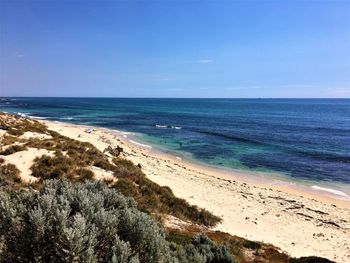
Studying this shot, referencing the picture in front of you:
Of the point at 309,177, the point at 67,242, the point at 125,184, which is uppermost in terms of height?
the point at 67,242

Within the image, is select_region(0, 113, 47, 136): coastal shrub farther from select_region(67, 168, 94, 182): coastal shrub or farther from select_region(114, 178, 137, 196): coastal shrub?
select_region(114, 178, 137, 196): coastal shrub

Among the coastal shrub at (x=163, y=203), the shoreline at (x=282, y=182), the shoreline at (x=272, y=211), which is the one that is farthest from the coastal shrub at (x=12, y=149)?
the shoreline at (x=282, y=182)

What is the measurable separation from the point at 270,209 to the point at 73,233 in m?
17.6

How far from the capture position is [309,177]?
2970cm

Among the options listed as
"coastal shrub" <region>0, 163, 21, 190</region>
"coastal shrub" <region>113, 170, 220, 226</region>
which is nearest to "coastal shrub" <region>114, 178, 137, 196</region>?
"coastal shrub" <region>113, 170, 220, 226</region>

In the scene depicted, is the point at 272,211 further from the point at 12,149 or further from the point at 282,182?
the point at 12,149

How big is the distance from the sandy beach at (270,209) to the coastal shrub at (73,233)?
986 centimetres

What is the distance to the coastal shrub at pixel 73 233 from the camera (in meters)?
3.98

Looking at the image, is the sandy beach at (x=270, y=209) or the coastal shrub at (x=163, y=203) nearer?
the coastal shrub at (x=163, y=203)

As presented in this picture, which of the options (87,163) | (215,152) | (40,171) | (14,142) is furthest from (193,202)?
(215,152)

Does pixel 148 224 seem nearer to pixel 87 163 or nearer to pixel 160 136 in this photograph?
pixel 87 163

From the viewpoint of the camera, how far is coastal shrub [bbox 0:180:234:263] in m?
3.98

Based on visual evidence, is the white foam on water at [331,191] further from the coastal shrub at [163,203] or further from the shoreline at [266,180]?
the coastal shrub at [163,203]

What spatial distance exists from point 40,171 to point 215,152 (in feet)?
90.2
